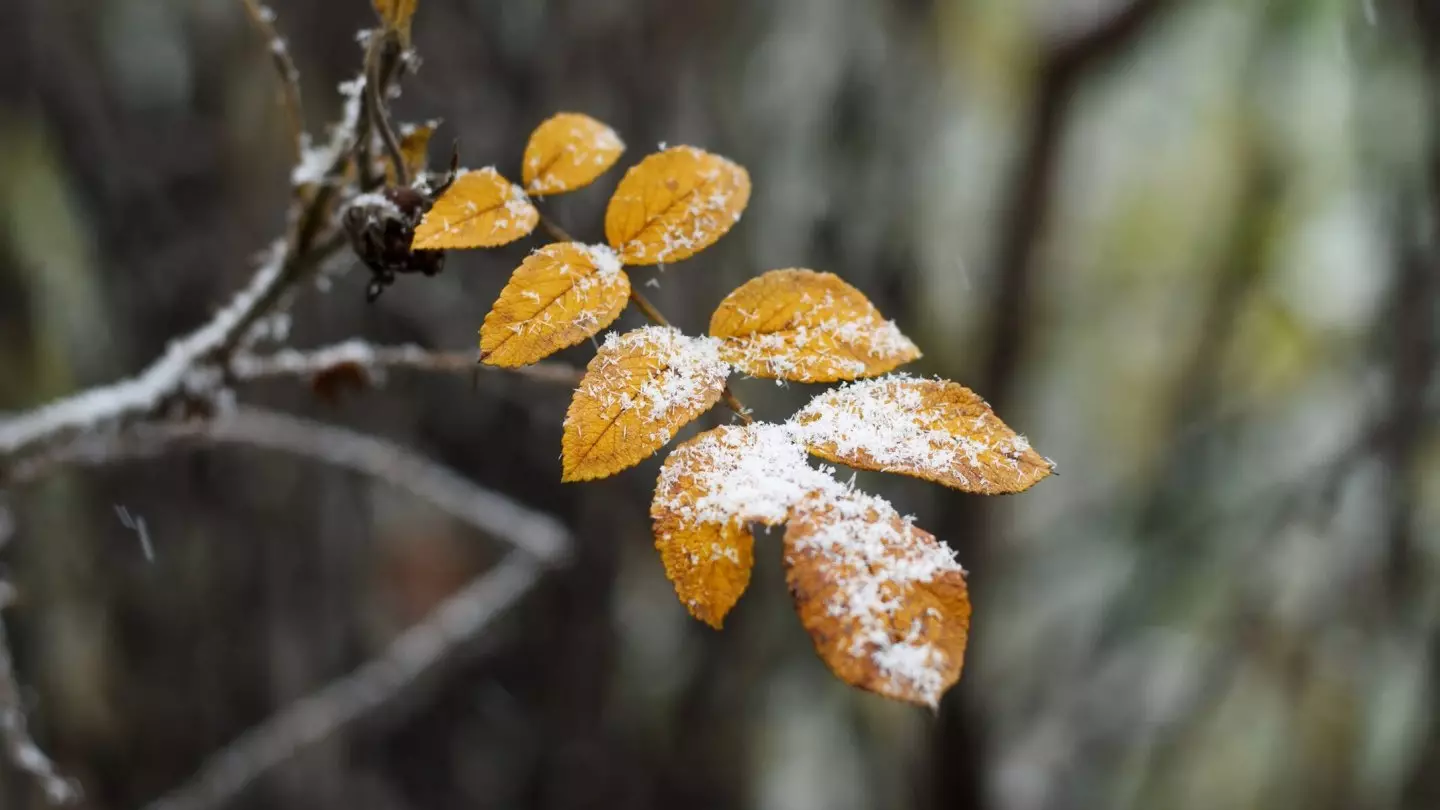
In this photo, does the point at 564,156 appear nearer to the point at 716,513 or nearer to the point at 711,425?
the point at 716,513

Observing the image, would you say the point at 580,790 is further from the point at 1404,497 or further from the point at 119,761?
the point at 1404,497

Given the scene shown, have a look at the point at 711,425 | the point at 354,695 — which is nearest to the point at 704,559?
the point at 354,695

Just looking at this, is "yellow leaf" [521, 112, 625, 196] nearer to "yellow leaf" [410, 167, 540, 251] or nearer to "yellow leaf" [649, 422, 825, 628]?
"yellow leaf" [410, 167, 540, 251]

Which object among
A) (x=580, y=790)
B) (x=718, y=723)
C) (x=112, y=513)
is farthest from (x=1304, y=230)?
(x=112, y=513)

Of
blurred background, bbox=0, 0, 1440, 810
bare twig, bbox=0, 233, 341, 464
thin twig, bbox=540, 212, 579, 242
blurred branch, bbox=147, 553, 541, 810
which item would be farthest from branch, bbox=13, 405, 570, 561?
blurred background, bbox=0, 0, 1440, 810

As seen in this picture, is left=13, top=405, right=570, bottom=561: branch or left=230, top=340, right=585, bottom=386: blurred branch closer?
left=230, top=340, right=585, bottom=386: blurred branch

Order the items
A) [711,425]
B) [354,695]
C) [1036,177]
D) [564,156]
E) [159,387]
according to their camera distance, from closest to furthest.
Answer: [564,156] → [159,387] → [354,695] → [1036,177] → [711,425]

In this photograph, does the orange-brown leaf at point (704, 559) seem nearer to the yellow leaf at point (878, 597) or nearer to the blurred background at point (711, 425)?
the yellow leaf at point (878, 597)
